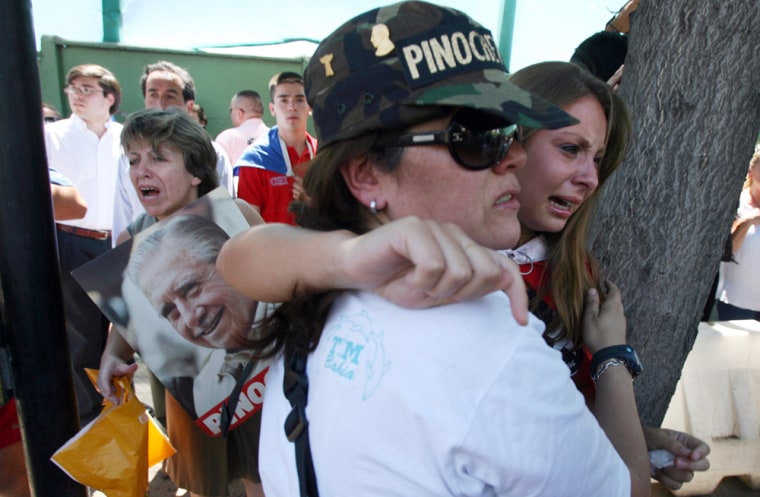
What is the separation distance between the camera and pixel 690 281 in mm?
2062

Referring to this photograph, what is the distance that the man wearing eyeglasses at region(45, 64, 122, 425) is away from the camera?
3.47 metres

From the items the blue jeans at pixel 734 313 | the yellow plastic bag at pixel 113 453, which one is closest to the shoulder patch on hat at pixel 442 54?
the yellow plastic bag at pixel 113 453

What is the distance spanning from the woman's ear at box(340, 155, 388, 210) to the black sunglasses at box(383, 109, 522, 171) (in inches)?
2.6

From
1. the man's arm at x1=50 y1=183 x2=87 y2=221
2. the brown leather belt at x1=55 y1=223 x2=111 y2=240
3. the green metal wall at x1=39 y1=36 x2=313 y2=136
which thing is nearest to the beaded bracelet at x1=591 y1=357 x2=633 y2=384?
the man's arm at x1=50 y1=183 x2=87 y2=221

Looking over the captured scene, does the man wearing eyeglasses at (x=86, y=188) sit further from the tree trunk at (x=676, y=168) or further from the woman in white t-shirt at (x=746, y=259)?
the woman in white t-shirt at (x=746, y=259)

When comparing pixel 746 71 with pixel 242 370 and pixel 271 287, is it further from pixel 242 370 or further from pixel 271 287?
pixel 242 370

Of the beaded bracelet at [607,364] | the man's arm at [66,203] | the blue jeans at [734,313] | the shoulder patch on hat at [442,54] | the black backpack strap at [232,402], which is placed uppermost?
the shoulder patch on hat at [442,54]

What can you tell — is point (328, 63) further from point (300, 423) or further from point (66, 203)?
point (66, 203)

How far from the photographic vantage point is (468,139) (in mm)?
968

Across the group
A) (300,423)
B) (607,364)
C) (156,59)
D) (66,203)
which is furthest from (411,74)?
(156,59)

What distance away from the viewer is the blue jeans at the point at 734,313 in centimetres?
507

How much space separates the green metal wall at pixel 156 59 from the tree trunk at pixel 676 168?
22.4 feet

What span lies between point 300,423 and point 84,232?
319 centimetres

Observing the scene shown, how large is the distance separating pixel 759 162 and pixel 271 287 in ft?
17.6
